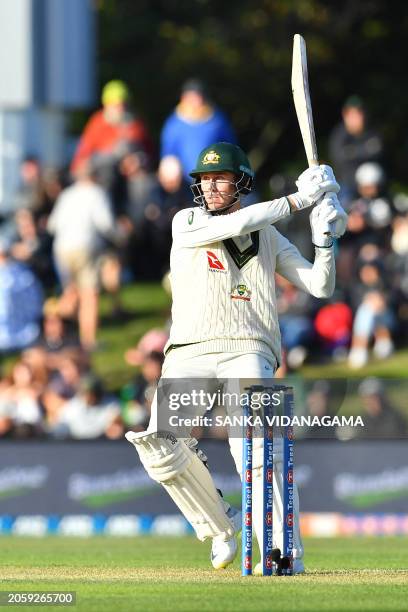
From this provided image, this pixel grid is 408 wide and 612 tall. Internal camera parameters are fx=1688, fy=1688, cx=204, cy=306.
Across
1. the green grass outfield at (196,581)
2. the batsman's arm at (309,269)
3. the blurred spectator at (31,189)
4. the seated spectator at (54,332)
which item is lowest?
the green grass outfield at (196,581)

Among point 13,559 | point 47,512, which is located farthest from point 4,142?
point 13,559

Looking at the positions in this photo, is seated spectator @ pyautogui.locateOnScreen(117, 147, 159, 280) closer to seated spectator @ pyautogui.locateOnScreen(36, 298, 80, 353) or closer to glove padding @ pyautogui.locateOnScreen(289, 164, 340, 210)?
seated spectator @ pyautogui.locateOnScreen(36, 298, 80, 353)

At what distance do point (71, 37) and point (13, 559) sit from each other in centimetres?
1105

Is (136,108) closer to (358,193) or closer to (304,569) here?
(358,193)

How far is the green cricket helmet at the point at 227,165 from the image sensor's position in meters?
7.95

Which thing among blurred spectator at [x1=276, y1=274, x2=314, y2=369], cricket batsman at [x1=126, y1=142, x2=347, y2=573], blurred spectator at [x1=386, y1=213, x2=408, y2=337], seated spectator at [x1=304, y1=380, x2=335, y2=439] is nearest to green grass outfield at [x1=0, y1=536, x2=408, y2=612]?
cricket batsman at [x1=126, y1=142, x2=347, y2=573]

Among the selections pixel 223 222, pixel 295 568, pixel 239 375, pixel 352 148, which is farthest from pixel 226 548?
pixel 352 148

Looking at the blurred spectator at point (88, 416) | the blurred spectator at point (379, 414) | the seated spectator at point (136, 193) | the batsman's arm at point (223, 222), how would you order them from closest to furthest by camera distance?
the batsman's arm at point (223, 222), the blurred spectator at point (379, 414), the blurred spectator at point (88, 416), the seated spectator at point (136, 193)

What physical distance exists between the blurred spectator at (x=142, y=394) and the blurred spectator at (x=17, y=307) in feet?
5.22

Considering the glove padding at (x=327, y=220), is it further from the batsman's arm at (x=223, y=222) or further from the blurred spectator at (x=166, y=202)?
the blurred spectator at (x=166, y=202)

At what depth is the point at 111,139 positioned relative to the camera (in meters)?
17.4

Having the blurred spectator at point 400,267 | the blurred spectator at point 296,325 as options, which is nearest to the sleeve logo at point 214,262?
the blurred spectator at point 296,325

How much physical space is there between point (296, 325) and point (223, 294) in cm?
814

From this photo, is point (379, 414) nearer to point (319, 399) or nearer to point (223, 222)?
point (319, 399)
